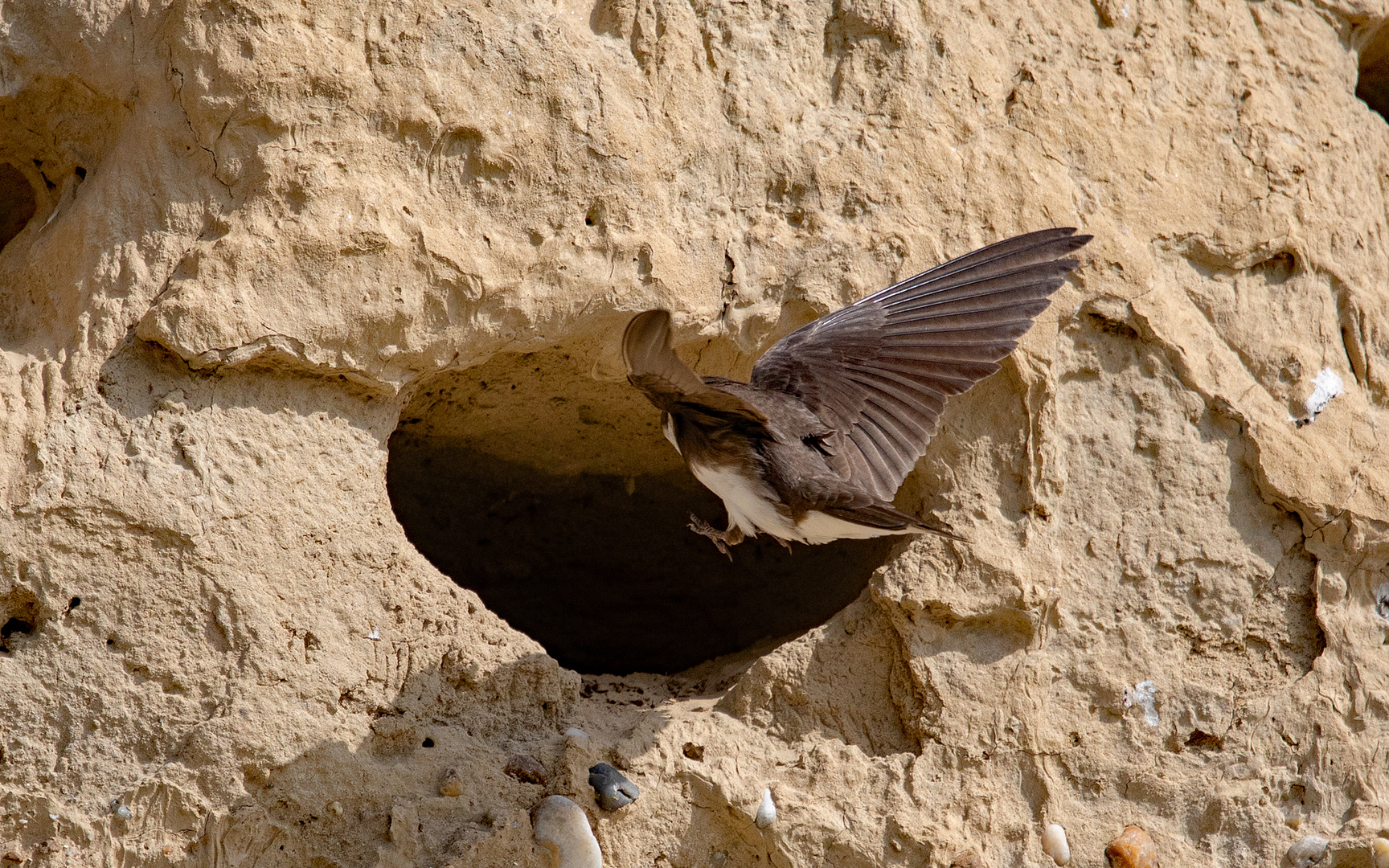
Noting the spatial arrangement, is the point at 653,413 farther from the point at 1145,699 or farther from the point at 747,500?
the point at 1145,699

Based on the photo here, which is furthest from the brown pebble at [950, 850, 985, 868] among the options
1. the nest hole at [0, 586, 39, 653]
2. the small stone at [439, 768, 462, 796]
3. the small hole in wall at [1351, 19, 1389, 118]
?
the small hole in wall at [1351, 19, 1389, 118]

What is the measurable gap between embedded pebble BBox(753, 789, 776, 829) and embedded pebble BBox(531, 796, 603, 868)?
1.02 feet

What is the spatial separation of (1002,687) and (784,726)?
0.44 meters

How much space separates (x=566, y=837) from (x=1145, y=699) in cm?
120

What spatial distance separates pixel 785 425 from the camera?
7.48ft

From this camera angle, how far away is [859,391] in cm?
240

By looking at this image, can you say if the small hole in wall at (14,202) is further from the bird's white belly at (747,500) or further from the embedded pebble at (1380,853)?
the embedded pebble at (1380,853)

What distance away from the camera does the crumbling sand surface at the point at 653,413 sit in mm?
1996

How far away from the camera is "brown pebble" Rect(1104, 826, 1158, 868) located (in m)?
2.29

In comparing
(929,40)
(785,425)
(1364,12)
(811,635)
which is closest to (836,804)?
(811,635)

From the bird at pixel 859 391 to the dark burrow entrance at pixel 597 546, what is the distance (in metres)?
0.55

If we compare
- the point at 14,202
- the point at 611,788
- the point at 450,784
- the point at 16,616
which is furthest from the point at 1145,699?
the point at 14,202

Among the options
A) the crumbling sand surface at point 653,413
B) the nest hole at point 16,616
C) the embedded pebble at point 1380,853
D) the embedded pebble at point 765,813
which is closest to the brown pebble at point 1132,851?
the crumbling sand surface at point 653,413

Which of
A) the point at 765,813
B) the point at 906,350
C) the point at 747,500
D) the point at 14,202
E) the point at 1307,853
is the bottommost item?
the point at 1307,853
